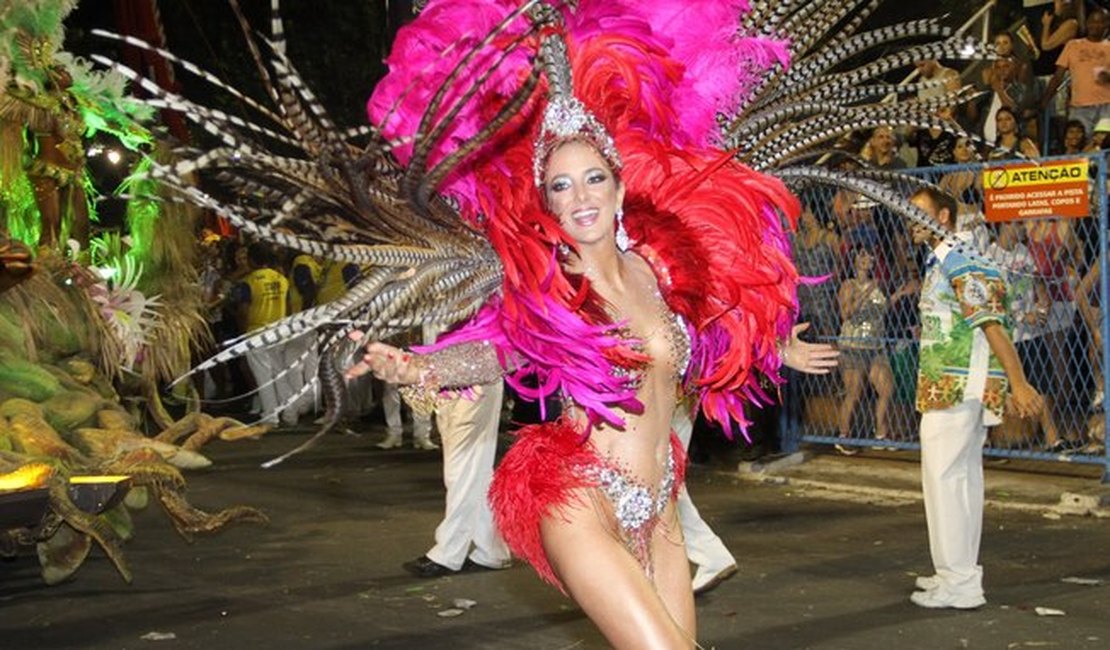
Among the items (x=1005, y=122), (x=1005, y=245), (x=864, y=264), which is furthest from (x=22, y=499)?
(x=1005, y=122)

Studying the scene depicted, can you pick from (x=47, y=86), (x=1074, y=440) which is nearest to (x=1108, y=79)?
(x=1074, y=440)

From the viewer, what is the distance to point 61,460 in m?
8.11

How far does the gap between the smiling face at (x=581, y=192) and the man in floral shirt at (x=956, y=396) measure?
2841 millimetres

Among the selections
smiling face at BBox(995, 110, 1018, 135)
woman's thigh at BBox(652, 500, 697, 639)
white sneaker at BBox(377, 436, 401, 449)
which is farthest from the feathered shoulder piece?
white sneaker at BBox(377, 436, 401, 449)

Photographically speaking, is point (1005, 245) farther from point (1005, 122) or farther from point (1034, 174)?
point (1005, 122)

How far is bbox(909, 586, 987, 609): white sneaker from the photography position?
23.8ft

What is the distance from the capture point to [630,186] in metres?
5.24

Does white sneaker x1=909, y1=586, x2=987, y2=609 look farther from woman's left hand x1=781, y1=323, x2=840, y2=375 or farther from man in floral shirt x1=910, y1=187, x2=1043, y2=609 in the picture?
woman's left hand x1=781, y1=323, x2=840, y2=375

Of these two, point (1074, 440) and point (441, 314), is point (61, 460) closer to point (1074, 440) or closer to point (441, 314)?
point (441, 314)

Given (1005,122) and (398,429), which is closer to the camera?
(1005,122)

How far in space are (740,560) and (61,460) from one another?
349 cm

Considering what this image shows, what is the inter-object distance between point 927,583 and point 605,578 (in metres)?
3.57

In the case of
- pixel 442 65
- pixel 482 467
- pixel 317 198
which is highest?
pixel 442 65

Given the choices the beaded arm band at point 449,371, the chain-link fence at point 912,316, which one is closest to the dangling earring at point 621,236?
A: the beaded arm band at point 449,371
